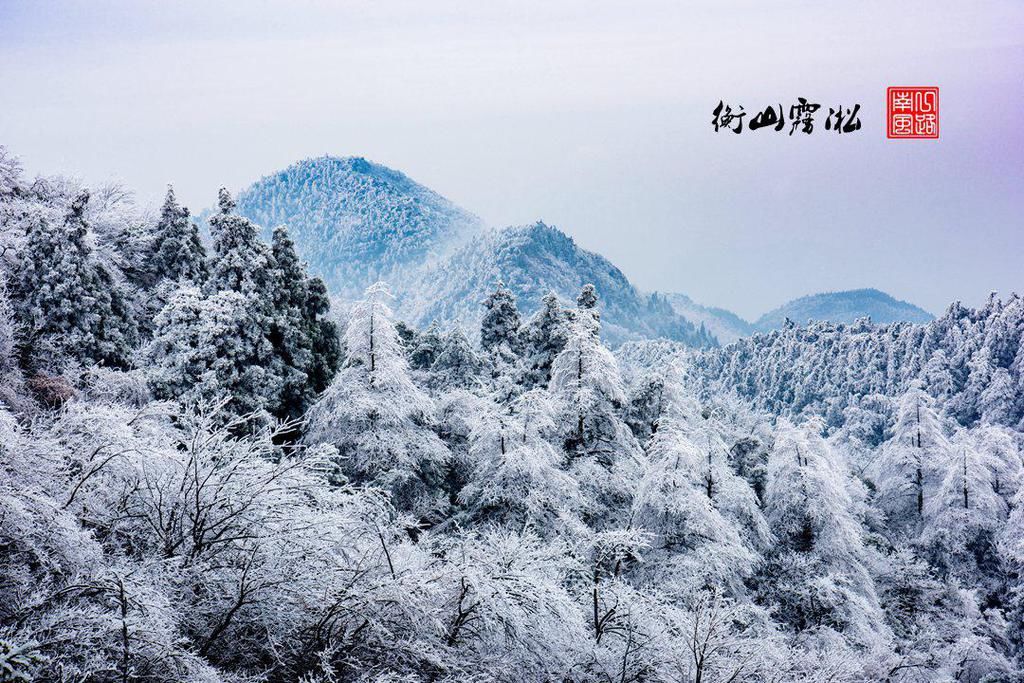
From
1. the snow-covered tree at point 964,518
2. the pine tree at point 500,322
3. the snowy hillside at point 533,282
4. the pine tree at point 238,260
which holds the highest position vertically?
the snowy hillside at point 533,282

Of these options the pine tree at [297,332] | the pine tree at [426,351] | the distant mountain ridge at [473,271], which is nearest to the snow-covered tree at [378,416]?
the pine tree at [297,332]

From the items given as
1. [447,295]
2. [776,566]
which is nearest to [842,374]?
[776,566]

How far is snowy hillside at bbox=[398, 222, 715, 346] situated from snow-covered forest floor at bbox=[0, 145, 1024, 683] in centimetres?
9837

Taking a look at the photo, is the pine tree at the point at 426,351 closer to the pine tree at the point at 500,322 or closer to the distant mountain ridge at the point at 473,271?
the pine tree at the point at 500,322

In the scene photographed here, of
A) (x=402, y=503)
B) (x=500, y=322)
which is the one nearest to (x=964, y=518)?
(x=500, y=322)

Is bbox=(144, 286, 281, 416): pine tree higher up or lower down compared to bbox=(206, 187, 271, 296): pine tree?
lower down

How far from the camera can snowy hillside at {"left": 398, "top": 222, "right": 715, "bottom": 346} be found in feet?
458

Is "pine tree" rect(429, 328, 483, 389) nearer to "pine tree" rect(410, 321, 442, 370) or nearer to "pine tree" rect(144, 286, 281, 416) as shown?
"pine tree" rect(410, 321, 442, 370)

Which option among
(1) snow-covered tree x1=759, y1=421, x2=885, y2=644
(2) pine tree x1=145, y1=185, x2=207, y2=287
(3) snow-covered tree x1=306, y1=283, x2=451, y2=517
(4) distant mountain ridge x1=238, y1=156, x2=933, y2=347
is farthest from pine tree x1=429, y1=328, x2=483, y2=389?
(4) distant mountain ridge x1=238, y1=156, x2=933, y2=347

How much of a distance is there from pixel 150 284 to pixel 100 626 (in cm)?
2667

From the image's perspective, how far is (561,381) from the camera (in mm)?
19734

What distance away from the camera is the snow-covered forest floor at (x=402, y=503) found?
6.96 metres

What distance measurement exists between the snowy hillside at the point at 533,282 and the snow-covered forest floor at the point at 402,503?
323ft

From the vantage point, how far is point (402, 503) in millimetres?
16625
